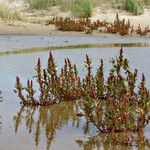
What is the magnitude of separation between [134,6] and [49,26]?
438 centimetres

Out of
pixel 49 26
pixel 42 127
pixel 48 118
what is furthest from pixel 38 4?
pixel 42 127

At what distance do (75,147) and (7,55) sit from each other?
24.9ft

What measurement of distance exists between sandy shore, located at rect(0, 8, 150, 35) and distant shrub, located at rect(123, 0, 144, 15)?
0.20m

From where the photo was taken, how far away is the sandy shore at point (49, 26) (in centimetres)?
1875

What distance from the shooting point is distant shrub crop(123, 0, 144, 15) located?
22.5m

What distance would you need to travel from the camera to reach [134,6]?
22672 millimetres

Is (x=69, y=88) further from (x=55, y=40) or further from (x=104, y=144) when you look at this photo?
(x=55, y=40)

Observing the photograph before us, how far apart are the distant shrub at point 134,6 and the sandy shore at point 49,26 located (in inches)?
8.0

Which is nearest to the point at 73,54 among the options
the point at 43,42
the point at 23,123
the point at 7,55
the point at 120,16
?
the point at 7,55

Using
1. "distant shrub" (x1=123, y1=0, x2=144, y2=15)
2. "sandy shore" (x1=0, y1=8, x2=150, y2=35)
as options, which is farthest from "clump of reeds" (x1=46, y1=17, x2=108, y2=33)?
"distant shrub" (x1=123, y1=0, x2=144, y2=15)

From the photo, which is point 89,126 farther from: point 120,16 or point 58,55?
point 120,16

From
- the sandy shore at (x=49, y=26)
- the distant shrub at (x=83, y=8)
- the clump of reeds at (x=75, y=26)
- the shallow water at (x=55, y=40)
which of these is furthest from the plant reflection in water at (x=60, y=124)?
the distant shrub at (x=83, y=8)

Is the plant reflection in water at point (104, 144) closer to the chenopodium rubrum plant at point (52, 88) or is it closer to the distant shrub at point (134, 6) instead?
the chenopodium rubrum plant at point (52, 88)

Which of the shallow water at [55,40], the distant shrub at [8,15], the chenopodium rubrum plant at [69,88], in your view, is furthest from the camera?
the distant shrub at [8,15]
